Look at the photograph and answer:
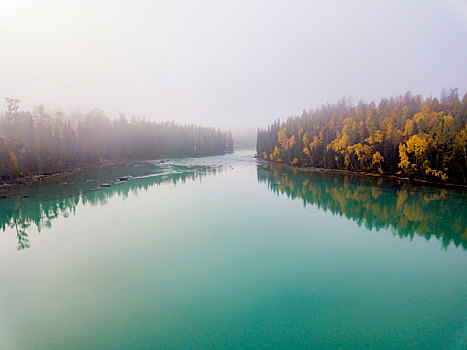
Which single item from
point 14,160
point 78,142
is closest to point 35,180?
point 14,160

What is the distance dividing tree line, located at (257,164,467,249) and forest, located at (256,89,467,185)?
455 cm

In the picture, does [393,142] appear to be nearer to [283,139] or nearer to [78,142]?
[283,139]

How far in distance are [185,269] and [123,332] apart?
5.49m

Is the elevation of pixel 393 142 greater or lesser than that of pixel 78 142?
lesser

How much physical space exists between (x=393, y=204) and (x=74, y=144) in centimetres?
7678

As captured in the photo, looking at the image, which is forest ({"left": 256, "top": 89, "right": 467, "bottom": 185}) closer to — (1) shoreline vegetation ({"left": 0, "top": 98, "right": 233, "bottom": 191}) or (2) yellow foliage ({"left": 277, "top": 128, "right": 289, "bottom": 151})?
(2) yellow foliage ({"left": 277, "top": 128, "right": 289, "bottom": 151})

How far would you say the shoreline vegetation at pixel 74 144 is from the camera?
48188 millimetres

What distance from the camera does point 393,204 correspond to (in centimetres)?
3100

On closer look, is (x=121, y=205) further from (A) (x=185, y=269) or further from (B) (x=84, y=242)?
(A) (x=185, y=269)

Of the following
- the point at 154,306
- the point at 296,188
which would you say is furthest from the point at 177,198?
the point at 154,306

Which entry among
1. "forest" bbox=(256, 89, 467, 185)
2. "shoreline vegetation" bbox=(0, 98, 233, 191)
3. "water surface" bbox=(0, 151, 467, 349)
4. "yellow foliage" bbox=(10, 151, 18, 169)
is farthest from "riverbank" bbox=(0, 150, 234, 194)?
"forest" bbox=(256, 89, 467, 185)

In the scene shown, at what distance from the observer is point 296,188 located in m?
42.8

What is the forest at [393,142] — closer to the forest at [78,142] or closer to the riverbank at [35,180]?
the forest at [78,142]

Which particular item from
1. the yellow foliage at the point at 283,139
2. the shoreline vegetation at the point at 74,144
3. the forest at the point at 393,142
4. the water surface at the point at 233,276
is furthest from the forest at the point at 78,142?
the forest at the point at 393,142
